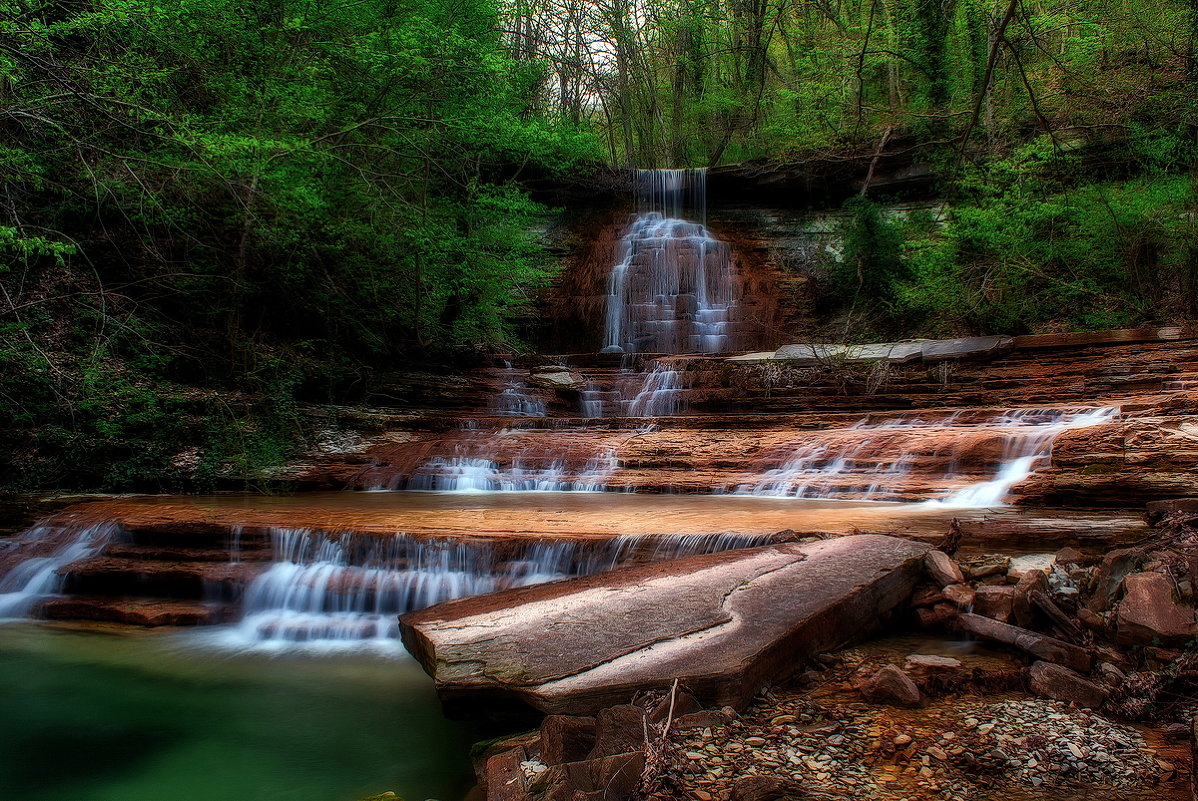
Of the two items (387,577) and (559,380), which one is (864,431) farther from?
(387,577)

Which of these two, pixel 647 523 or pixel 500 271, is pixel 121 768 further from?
pixel 500 271

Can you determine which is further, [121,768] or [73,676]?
[73,676]

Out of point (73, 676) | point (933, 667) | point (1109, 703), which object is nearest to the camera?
point (1109, 703)

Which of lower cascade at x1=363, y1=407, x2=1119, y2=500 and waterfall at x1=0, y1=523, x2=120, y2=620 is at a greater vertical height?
lower cascade at x1=363, y1=407, x2=1119, y2=500

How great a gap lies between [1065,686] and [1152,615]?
536 millimetres

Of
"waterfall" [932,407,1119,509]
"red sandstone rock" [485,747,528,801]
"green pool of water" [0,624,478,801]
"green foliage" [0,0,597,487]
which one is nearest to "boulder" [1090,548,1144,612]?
"red sandstone rock" [485,747,528,801]

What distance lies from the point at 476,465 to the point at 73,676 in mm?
5661

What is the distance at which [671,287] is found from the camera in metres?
17.7

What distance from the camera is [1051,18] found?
10336 mm

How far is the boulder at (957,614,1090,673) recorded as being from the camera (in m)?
3.05

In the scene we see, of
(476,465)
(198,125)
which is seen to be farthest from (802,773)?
(198,125)

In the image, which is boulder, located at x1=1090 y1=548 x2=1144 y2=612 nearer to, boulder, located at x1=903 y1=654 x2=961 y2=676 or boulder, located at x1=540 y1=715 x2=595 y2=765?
boulder, located at x1=903 y1=654 x2=961 y2=676

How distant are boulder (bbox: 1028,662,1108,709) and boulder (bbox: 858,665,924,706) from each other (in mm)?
495

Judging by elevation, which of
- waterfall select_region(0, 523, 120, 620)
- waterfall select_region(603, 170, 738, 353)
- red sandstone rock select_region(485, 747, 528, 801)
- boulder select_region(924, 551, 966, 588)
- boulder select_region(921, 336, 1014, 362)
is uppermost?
waterfall select_region(603, 170, 738, 353)
